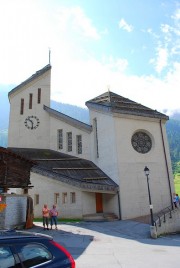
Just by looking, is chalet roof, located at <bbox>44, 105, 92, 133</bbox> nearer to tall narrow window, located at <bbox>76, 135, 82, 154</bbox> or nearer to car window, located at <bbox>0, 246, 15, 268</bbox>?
tall narrow window, located at <bbox>76, 135, 82, 154</bbox>

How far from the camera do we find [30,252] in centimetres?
371

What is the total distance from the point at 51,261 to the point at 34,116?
107 ft

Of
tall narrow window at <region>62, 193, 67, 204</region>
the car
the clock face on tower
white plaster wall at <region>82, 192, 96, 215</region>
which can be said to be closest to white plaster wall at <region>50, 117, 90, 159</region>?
the clock face on tower

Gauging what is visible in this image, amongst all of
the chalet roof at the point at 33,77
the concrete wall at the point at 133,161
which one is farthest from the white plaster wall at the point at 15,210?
the chalet roof at the point at 33,77

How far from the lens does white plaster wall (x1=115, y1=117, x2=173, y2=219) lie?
23688mm

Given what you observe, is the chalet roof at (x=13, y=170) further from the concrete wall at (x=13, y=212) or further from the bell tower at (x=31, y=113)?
the bell tower at (x=31, y=113)

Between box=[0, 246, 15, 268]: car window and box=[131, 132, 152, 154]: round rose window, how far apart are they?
23.4 m

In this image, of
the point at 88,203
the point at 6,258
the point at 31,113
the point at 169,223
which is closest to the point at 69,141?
the point at 31,113

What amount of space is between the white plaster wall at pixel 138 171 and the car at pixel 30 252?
19.9 metres

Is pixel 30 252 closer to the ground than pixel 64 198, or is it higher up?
closer to the ground

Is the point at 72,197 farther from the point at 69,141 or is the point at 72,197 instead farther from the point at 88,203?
the point at 69,141

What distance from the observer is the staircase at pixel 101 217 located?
21.9 metres

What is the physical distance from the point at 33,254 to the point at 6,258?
43 centimetres

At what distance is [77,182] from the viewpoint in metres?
22.4
